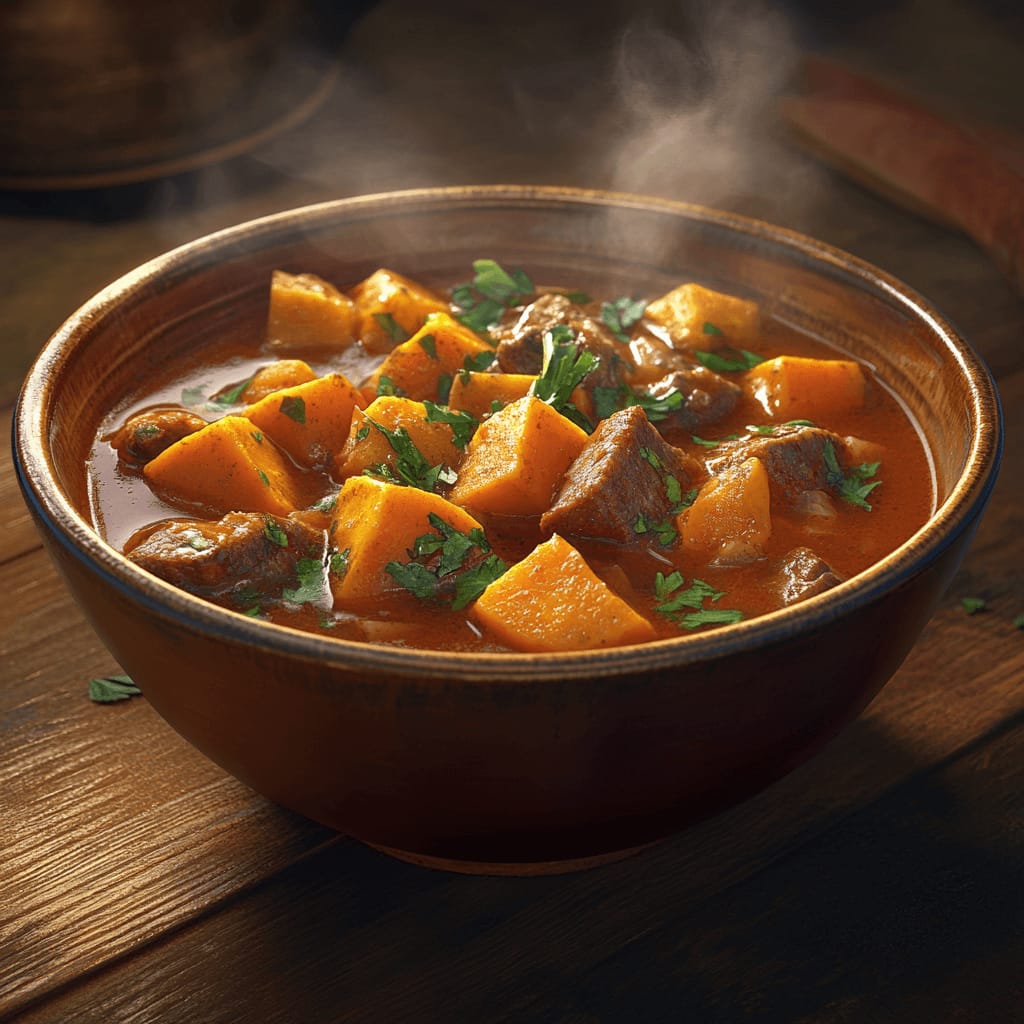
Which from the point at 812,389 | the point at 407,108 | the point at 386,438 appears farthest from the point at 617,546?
the point at 407,108

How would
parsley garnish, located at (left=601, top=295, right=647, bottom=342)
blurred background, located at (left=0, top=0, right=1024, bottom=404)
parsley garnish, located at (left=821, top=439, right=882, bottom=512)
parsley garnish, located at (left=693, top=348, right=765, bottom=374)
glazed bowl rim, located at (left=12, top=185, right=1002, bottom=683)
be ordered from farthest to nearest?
blurred background, located at (left=0, top=0, right=1024, bottom=404)
parsley garnish, located at (left=601, top=295, right=647, bottom=342)
parsley garnish, located at (left=693, top=348, right=765, bottom=374)
parsley garnish, located at (left=821, top=439, right=882, bottom=512)
glazed bowl rim, located at (left=12, top=185, right=1002, bottom=683)

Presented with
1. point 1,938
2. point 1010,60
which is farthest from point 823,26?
point 1,938

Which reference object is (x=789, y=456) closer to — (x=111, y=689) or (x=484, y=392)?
(x=484, y=392)

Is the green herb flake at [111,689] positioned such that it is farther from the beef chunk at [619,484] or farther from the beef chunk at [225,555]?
the beef chunk at [619,484]

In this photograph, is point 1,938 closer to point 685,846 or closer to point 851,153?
point 685,846

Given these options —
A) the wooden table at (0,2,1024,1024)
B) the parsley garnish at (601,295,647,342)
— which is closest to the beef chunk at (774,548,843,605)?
the wooden table at (0,2,1024,1024)

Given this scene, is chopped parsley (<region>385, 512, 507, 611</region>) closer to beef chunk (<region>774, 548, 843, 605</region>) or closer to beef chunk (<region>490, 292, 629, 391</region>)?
beef chunk (<region>774, 548, 843, 605</region>)
